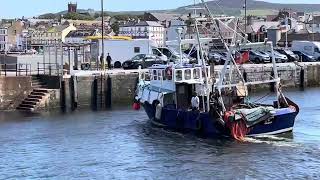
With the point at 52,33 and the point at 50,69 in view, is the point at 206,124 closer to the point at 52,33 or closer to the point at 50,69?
the point at 50,69

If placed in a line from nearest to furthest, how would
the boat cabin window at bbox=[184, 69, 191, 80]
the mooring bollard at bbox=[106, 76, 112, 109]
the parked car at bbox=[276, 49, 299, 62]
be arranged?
the boat cabin window at bbox=[184, 69, 191, 80]
the mooring bollard at bbox=[106, 76, 112, 109]
the parked car at bbox=[276, 49, 299, 62]

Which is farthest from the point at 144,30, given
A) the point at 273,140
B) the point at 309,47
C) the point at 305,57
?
the point at 273,140

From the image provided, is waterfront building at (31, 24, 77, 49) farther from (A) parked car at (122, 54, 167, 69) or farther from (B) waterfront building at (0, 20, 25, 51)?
(A) parked car at (122, 54, 167, 69)

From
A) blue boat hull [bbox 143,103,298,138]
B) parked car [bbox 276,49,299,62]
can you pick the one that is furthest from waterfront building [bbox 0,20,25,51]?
blue boat hull [bbox 143,103,298,138]

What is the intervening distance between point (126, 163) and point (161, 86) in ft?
34.1

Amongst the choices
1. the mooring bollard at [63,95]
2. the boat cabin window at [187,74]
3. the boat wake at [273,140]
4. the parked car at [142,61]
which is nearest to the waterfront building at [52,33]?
the parked car at [142,61]

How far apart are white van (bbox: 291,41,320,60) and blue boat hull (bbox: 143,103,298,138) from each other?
38.7 meters

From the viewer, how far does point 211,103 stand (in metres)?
31.2

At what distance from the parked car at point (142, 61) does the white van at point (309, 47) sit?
21.5 metres

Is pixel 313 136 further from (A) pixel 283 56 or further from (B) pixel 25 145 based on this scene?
(A) pixel 283 56

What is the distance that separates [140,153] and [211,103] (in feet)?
16.5

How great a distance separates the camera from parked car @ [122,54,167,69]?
5456cm

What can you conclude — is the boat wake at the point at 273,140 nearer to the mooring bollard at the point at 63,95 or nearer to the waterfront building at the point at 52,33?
the mooring bollard at the point at 63,95

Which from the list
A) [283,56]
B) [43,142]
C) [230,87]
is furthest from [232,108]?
[283,56]
